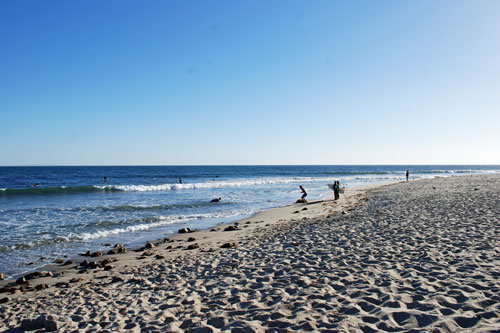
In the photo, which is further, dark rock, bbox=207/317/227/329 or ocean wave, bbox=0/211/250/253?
ocean wave, bbox=0/211/250/253

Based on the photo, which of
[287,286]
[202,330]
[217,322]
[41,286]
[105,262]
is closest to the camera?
[202,330]

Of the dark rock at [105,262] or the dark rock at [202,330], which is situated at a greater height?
the dark rock at [202,330]

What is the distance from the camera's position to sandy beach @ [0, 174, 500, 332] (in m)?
4.20

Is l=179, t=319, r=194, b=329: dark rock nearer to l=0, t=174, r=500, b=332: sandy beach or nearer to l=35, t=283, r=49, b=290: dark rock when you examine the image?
l=0, t=174, r=500, b=332: sandy beach

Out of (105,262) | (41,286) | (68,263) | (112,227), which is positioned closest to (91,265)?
(105,262)

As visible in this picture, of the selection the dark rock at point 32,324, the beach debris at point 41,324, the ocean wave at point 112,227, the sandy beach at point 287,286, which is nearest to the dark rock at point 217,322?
the sandy beach at point 287,286

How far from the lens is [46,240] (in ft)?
37.7

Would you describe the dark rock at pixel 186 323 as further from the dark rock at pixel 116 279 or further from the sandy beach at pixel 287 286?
the dark rock at pixel 116 279

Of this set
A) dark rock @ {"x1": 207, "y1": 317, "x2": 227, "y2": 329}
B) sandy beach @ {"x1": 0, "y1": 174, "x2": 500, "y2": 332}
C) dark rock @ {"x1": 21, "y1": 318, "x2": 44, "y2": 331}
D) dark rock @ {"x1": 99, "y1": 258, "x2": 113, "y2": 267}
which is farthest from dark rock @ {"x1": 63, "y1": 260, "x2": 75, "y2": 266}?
dark rock @ {"x1": 207, "y1": 317, "x2": 227, "y2": 329}

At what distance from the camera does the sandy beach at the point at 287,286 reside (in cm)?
420

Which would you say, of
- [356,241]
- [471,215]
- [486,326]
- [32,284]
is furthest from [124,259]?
[471,215]

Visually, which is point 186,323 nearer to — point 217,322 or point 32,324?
point 217,322

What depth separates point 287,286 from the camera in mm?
5492

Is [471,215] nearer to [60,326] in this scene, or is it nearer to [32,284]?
[60,326]
